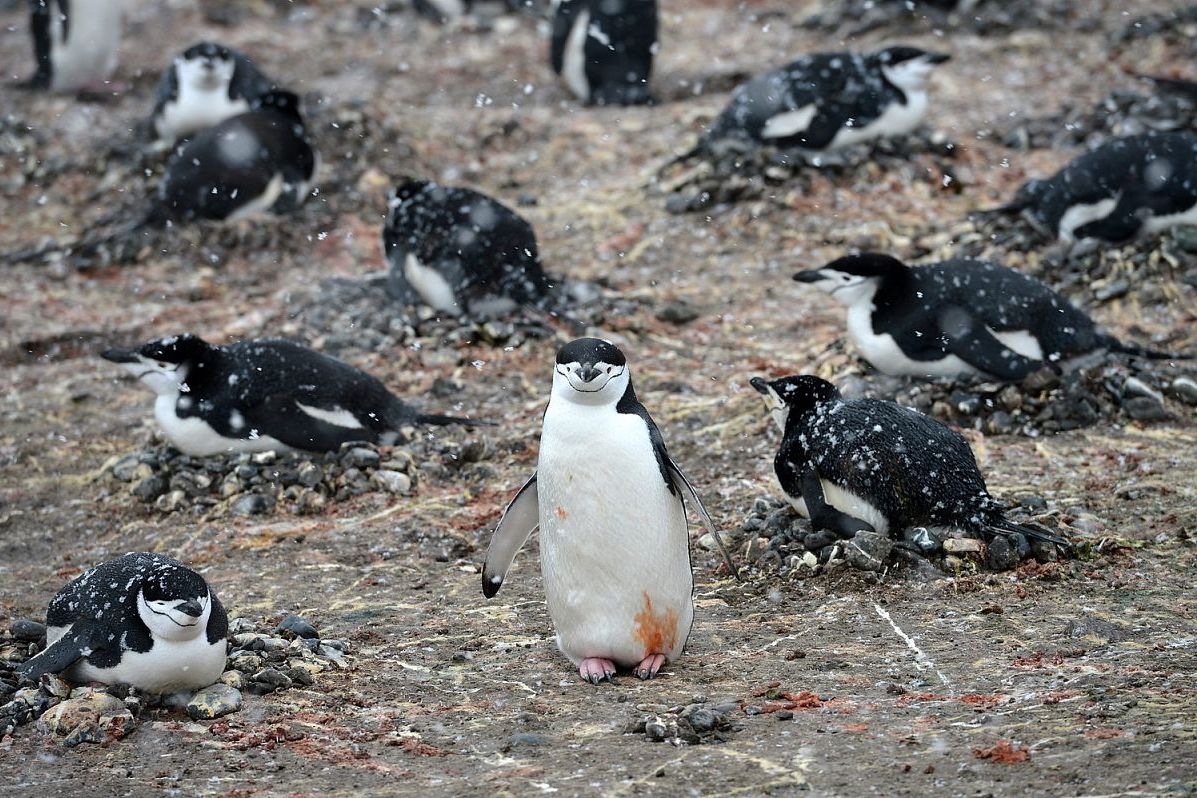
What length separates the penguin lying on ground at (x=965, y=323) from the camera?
6414 mm

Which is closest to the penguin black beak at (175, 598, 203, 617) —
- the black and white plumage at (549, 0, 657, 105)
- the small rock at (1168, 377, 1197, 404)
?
the small rock at (1168, 377, 1197, 404)

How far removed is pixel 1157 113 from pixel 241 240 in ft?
18.9

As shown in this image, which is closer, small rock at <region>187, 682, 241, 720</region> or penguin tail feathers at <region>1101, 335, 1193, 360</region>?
small rock at <region>187, 682, 241, 720</region>

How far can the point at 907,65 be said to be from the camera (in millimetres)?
9328

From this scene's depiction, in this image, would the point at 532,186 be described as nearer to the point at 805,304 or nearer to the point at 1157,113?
the point at 805,304

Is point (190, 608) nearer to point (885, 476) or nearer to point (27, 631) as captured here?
point (27, 631)

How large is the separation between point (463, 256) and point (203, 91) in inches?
132

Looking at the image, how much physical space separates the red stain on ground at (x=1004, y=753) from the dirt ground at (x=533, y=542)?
13mm

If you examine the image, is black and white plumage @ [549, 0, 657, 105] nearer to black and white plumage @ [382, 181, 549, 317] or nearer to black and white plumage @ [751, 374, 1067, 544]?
black and white plumage @ [382, 181, 549, 317]

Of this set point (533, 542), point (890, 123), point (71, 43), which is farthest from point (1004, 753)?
point (71, 43)

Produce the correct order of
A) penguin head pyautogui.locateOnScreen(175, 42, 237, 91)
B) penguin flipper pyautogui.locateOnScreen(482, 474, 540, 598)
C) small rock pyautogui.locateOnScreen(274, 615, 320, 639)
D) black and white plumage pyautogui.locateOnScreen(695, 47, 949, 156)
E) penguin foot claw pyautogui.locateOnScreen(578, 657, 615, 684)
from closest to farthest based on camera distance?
1. penguin foot claw pyautogui.locateOnScreen(578, 657, 615, 684)
2. penguin flipper pyautogui.locateOnScreen(482, 474, 540, 598)
3. small rock pyautogui.locateOnScreen(274, 615, 320, 639)
4. black and white plumage pyautogui.locateOnScreen(695, 47, 949, 156)
5. penguin head pyautogui.locateOnScreen(175, 42, 237, 91)

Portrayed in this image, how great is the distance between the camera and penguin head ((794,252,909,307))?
6625 mm

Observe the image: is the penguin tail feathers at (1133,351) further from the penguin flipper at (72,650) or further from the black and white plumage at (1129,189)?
the penguin flipper at (72,650)

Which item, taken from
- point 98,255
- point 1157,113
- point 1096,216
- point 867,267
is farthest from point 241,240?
point 1157,113
